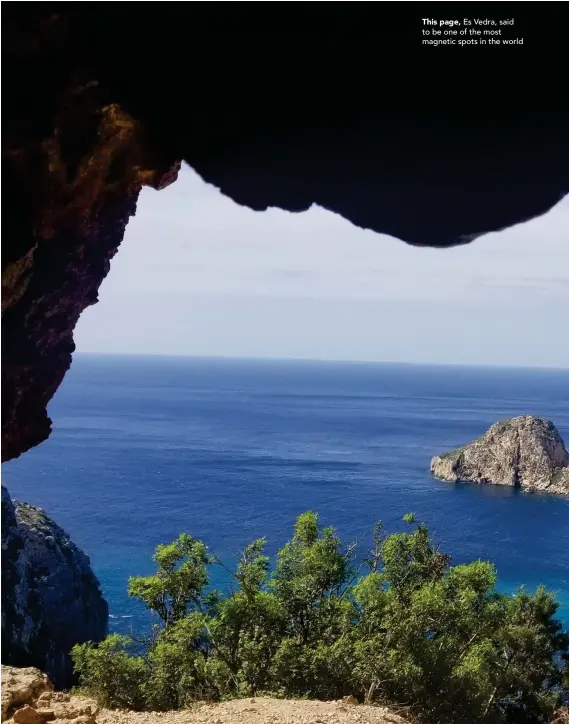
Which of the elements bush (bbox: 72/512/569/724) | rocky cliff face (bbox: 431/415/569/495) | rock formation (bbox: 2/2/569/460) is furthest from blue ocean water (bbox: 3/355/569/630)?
rock formation (bbox: 2/2/569/460)

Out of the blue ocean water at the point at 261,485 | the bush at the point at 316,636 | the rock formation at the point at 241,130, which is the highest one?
the rock formation at the point at 241,130

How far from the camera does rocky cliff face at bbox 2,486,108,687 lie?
905cm

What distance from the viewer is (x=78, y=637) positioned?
10492mm

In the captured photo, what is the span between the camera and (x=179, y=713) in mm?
3502

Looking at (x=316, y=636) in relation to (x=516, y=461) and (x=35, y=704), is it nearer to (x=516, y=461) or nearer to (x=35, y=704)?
(x=35, y=704)

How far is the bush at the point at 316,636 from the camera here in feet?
13.6

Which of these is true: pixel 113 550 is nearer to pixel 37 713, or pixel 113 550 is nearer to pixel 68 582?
pixel 68 582

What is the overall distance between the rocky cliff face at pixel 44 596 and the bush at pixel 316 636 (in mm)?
4631

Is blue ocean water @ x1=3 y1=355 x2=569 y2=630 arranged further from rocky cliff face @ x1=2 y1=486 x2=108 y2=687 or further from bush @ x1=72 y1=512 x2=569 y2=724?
bush @ x1=72 y1=512 x2=569 y2=724

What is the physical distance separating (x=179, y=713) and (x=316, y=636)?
4.63 feet

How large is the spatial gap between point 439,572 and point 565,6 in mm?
4380

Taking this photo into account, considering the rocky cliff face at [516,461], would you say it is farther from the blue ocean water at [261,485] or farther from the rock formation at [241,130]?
the rock formation at [241,130]

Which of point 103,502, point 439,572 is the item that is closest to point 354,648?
point 439,572

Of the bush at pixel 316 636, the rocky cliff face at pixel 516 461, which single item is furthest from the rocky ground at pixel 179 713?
the rocky cliff face at pixel 516 461
